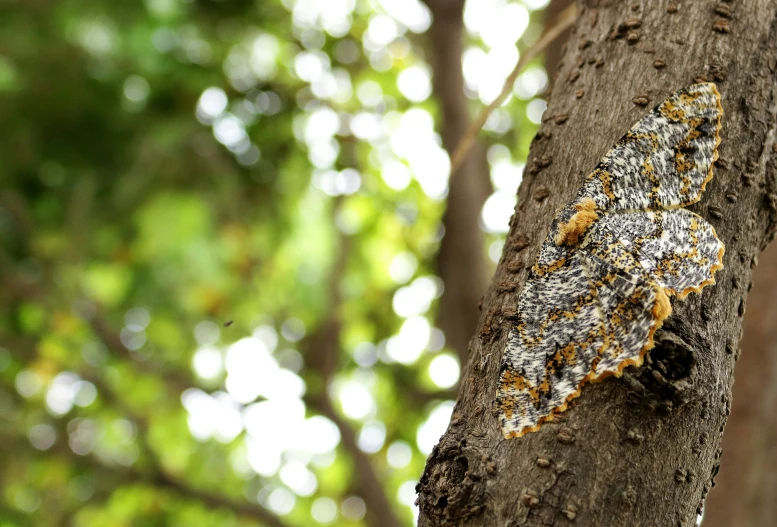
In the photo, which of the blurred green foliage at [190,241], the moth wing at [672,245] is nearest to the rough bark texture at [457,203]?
the blurred green foliage at [190,241]

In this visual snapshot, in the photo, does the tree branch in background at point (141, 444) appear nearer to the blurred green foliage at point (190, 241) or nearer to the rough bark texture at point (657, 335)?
the blurred green foliage at point (190, 241)

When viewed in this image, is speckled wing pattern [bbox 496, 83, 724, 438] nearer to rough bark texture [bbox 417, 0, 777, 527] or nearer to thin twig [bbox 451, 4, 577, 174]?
rough bark texture [bbox 417, 0, 777, 527]

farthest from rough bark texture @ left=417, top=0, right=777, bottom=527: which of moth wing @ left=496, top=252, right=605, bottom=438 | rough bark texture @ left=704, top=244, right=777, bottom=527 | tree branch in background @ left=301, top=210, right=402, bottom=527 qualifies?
tree branch in background @ left=301, top=210, right=402, bottom=527

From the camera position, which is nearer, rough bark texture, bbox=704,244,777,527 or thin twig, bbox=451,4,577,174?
thin twig, bbox=451,4,577,174

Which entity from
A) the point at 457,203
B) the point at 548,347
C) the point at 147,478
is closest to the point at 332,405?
the point at 147,478

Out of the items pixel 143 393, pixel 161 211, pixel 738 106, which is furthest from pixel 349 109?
pixel 738 106
